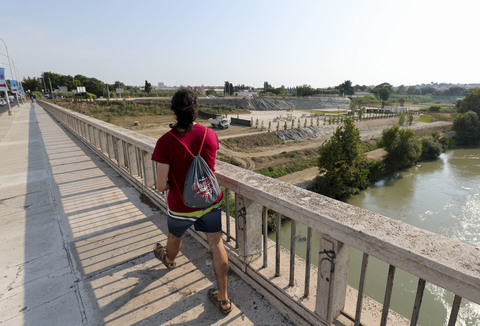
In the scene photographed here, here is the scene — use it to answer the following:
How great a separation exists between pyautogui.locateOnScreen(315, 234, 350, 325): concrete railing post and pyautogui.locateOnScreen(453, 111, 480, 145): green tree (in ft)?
197

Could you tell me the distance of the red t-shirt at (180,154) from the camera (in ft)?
6.82

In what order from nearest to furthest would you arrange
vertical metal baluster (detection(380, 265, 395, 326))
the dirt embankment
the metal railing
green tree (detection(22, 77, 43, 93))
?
the metal railing, vertical metal baluster (detection(380, 265, 395, 326)), the dirt embankment, green tree (detection(22, 77, 43, 93))

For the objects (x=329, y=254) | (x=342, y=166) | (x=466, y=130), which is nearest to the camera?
(x=329, y=254)

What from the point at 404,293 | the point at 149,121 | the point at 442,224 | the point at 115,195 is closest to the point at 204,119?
the point at 149,121

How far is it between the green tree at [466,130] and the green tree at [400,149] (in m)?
22.2

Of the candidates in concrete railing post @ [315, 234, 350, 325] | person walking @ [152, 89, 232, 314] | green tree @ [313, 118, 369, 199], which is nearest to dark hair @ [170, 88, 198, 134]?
person walking @ [152, 89, 232, 314]

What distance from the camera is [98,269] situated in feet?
9.28

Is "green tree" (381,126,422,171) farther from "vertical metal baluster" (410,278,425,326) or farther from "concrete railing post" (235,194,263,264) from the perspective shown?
"vertical metal baluster" (410,278,425,326)

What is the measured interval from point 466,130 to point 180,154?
62.0 meters

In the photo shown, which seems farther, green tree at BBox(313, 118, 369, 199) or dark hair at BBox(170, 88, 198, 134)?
green tree at BBox(313, 118, 369, 199)

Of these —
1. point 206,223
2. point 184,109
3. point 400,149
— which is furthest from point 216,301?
point 400,149

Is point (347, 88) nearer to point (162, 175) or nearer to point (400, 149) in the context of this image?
point (400, 149)

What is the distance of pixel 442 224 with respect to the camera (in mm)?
18406

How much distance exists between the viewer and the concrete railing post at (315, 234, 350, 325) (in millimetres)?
1797
